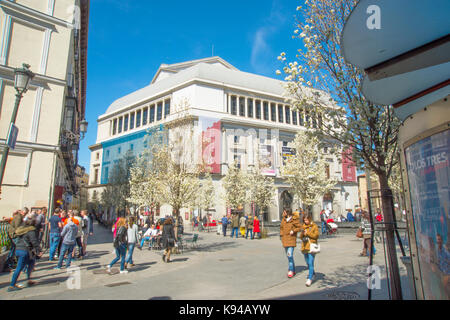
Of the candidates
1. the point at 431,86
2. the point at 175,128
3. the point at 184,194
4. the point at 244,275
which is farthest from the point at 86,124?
the point at 431,86

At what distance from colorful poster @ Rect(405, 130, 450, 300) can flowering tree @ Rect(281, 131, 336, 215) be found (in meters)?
20.8

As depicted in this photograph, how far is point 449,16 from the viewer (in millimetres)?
2363

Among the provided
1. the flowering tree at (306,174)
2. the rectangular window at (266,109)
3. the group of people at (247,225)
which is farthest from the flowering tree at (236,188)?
the rectangular window at (266,109)

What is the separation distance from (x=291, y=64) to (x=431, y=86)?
460cm

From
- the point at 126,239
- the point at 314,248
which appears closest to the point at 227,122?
the point at 126,239

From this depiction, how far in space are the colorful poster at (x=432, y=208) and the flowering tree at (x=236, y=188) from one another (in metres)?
29.4

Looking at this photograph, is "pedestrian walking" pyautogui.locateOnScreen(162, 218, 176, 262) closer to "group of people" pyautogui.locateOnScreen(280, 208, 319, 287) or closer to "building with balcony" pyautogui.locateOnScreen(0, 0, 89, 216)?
"group of people" pyautogui.locateOnScreen(280, 208, 319, 287)

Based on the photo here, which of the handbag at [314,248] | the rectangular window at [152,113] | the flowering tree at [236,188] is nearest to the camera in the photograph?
the handbag at [314,248]

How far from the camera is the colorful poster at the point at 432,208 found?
2.46 m

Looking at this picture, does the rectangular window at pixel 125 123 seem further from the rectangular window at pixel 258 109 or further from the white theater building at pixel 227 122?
the rectangular window at pixel 258 109

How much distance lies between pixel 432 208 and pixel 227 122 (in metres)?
42.1

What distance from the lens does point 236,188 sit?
1323 inches

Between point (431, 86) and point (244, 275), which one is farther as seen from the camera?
point (244, 275)
